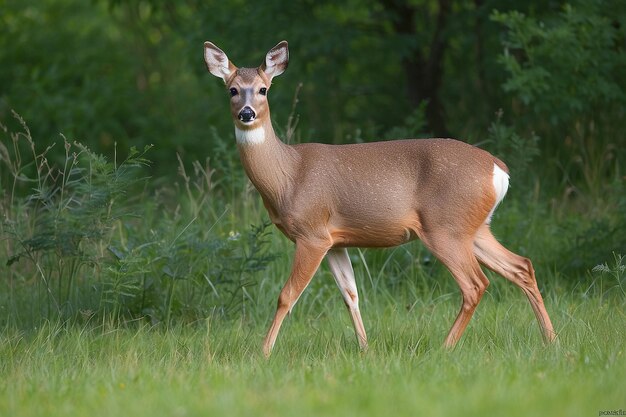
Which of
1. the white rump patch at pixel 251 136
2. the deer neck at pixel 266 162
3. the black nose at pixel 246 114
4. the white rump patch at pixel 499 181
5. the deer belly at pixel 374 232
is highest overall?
the black nose at pixel 246 114

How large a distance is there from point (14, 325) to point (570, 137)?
508 centimetres

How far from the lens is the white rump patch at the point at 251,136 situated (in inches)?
229

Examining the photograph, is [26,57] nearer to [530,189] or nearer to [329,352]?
[530,189]

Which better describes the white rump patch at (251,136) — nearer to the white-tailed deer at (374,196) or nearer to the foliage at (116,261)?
the white-tailed deer at (374,196)

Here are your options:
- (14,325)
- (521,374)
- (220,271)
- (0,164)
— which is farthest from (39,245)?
(0,164)

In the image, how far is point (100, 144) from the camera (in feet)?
39.8

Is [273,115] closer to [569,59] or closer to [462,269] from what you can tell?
[569,59]

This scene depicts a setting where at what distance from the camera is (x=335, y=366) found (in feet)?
16.3

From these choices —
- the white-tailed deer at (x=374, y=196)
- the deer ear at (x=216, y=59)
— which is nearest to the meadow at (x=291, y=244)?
the white-tailed deer at (x=374, y=196)

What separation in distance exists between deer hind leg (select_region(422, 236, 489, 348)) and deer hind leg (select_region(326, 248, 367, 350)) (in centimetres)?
59

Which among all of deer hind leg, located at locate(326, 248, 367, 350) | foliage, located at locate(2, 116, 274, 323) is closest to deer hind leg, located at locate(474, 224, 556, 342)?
deer hind leg, located at locate(326, 248, 367, 350)

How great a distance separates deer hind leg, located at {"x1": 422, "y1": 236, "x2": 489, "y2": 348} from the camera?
18.6 feet

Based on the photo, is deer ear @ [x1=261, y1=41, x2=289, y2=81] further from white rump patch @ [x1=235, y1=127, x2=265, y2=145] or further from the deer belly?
the deer belly

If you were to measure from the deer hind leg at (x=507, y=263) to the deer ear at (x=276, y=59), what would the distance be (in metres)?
1.49
